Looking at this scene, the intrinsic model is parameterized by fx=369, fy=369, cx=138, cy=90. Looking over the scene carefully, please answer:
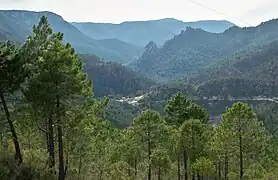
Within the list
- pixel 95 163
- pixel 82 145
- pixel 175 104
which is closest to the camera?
pixel 82 145

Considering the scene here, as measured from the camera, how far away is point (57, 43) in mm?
22078

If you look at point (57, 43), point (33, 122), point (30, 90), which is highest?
point (57, 43)

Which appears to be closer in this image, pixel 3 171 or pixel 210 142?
pixel 3 171

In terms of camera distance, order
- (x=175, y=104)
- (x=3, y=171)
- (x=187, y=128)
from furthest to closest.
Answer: (x=175, y=104)
(x=187, y=128)
(x=3, y=171)

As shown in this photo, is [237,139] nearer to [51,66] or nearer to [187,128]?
[187,128]

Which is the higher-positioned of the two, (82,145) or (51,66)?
(51,66)

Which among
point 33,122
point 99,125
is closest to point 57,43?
point 33,122

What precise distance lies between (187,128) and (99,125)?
796 cm

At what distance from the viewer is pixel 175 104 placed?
40625 millimetres

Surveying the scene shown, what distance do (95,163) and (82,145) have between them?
18.9ft

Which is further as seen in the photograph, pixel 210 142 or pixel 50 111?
pixel 210 142

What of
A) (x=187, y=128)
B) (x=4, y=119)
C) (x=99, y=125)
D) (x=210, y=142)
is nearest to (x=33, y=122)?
(x=4, y=119)

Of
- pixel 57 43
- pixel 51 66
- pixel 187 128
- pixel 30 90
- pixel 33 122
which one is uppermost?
pixel 57 43

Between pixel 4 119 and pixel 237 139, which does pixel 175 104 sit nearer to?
pixel 237 139
